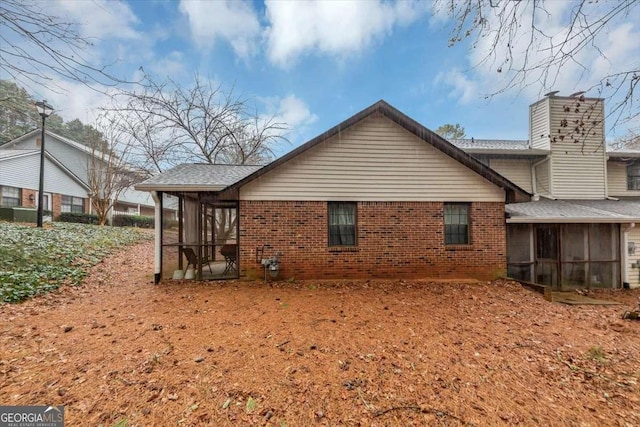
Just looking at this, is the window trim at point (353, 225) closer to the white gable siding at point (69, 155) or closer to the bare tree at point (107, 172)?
the bare tree at point (107, 172)

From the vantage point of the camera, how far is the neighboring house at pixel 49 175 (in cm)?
1849

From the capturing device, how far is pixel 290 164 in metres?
8.09

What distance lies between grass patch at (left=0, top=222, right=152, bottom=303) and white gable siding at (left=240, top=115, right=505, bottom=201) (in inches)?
224

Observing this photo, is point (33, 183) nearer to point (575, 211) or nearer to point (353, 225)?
point (353, 225)

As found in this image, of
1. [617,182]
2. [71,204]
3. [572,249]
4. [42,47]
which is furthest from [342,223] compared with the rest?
[71,204]

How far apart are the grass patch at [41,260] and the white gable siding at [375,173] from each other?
5687mm

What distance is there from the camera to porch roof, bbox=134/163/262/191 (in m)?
7.50

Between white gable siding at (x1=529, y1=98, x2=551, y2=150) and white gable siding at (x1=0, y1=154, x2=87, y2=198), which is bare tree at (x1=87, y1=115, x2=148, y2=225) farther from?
white gable siding at (x1=529, y1=98, x2=551, y2=150)

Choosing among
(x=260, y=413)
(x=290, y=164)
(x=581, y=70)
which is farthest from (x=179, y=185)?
(x=581, y=70)

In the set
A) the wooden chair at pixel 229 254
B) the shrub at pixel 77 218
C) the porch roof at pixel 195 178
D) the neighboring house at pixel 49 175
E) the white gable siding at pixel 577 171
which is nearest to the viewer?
the porch roof at pixel 195 178

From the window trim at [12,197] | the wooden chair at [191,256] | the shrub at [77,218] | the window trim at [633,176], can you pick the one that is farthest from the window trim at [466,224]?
the window trim at [12,197]

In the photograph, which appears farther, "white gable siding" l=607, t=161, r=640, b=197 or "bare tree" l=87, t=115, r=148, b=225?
"bare tree" l=87, t=115, r=148, b=225

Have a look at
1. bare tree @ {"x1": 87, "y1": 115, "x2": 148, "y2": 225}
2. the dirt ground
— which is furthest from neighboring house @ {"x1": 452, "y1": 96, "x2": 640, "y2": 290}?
bare tree @ {"x1": 87, "y1": 115, "x2": 148, "y2": 225}

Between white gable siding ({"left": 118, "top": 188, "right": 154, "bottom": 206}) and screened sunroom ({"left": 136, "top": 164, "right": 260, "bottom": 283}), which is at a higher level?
white gable siding ({"left": 118, "top": 188, "right": 154, "bottom": 206})
